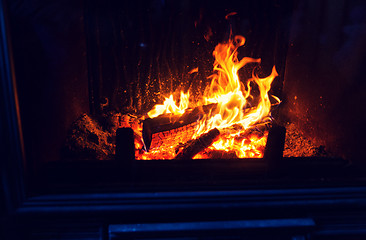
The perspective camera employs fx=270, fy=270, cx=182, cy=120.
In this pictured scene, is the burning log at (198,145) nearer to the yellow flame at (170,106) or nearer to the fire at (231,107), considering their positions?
the fire at (231,107)

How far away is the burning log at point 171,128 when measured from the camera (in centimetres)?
142

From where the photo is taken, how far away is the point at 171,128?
4.78 feet

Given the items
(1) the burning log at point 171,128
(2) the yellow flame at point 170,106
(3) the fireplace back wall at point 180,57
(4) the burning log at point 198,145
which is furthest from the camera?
(2) the yellow flame at point 170,106

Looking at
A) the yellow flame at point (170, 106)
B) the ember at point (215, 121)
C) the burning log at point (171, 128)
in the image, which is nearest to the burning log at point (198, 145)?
the ember at point (215, 121)

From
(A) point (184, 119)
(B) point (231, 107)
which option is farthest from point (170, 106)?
(B) point (231, 107)

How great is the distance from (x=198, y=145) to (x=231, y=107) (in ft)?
1.22

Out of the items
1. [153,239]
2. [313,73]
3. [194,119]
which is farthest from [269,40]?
[153,239]

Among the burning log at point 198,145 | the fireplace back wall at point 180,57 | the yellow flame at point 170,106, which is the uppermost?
the fireplace back wall at point 180,57

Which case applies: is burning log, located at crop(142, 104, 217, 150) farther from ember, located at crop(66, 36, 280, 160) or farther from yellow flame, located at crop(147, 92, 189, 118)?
yellow flame, located at crop(147, 92, 189, 118)

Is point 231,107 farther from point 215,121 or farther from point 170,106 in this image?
point 170,106

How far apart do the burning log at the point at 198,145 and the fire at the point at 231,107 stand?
1.5 inches

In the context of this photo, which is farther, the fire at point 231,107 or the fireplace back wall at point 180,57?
the fire at point 231,107

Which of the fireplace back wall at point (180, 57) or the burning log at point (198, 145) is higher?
the fireplace back wall at point (180, 57)

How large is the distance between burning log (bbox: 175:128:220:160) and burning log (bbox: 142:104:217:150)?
0.51 ft
